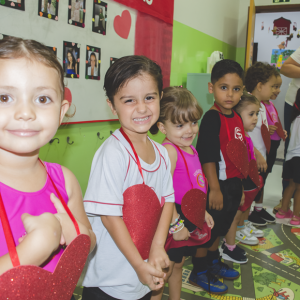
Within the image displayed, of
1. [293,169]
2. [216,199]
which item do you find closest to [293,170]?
[293,169]

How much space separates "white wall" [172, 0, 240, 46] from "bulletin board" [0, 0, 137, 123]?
1028 mm

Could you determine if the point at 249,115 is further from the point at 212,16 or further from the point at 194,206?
the point at 212,16

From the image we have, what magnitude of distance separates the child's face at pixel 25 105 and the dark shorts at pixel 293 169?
7.80 ft

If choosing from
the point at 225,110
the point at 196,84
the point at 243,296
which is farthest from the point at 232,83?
the point at 196,84

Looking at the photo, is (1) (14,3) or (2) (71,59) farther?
(2) (71,59)

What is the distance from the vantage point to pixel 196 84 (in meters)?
3.08

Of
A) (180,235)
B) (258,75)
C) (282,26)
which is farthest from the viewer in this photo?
(282,26)

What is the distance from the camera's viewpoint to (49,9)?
1513 mm

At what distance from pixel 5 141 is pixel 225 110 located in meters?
1.30

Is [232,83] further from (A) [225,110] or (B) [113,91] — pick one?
(B) [113,91]

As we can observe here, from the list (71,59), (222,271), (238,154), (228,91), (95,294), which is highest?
(71,59)

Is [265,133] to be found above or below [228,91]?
below

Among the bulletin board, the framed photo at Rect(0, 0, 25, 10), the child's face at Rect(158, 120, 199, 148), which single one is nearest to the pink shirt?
the bulletin board

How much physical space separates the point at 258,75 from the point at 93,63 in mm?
1344
